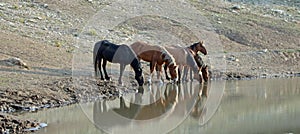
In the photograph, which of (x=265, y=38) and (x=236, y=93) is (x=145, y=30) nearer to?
(x=265, y=38)

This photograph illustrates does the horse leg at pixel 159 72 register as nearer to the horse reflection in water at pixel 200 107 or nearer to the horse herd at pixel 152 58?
the horse herd at pixel 152 58

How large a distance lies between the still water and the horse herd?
752 millimetres

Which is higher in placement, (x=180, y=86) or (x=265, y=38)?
(x=265, y=38)

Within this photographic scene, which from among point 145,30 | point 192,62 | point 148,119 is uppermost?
point 145,30

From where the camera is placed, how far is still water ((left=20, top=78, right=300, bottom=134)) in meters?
13.9

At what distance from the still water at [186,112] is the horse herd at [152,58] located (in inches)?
29.6

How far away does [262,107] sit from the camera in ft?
57.1

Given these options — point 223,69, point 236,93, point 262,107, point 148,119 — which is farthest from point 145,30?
point 148,119

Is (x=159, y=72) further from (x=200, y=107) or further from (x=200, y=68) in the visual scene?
(x=200, y=107)

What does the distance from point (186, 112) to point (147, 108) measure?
1.18m

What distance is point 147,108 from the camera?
16.7 meters

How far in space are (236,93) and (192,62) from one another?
2.88 meters

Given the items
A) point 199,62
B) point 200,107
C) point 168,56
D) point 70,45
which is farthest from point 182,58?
point 70,45

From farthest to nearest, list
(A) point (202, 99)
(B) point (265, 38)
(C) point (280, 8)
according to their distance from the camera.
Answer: (C) point (280, 8) < (B) point (265, 38) < (A) point (202, 99)
